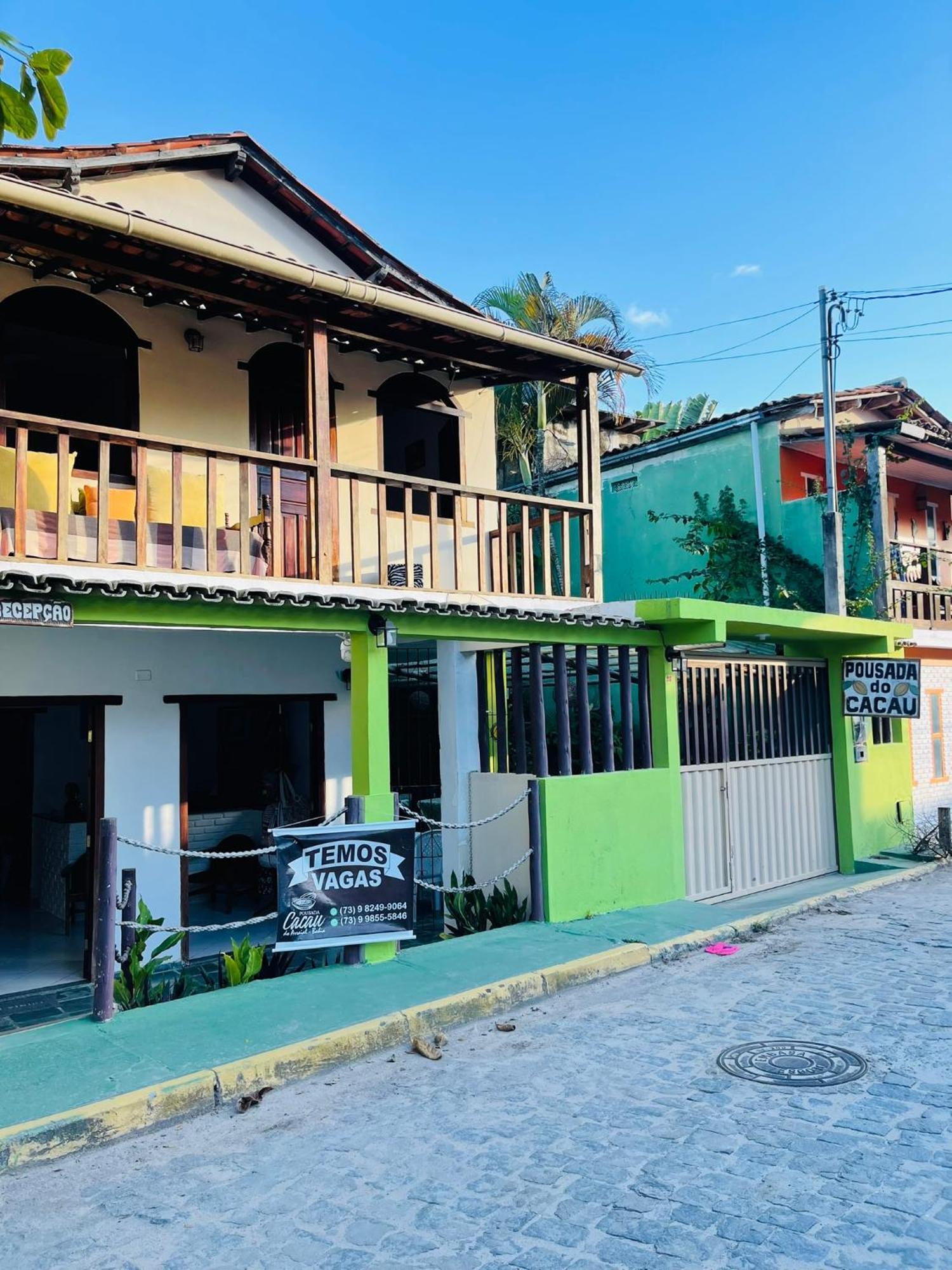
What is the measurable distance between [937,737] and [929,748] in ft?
A: 1.57

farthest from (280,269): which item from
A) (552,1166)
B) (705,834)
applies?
(705,834)

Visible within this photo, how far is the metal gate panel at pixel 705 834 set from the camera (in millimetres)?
10602

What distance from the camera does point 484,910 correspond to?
9383 millimetres

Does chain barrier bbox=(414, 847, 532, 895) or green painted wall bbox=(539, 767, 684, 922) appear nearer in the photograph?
chain barrier bbox=(414, 847, 532, 895)

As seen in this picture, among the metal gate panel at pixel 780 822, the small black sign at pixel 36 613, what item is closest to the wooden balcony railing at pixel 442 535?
the small black sign at pixel 36 613

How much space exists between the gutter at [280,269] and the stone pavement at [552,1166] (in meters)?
5.78

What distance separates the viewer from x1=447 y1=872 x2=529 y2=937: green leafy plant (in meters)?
9.23

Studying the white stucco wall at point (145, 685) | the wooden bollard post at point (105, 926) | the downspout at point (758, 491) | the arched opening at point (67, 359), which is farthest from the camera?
the downspout at point (758, 491)

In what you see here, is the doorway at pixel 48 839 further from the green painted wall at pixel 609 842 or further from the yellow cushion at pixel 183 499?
the green painted wall at pixel 609 842

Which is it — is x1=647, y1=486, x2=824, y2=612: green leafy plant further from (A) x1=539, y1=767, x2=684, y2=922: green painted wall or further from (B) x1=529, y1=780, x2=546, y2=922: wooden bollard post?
(B) x1=529, y1=780, x2=546, y2=922: wooden bollard post

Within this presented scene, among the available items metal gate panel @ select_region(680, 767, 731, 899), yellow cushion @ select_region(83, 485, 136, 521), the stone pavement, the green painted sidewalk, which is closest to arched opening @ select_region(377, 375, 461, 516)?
yellow cushion @ select_region(83, 485, 136, 521)

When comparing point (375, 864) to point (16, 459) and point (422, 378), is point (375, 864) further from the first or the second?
point (422, 378)

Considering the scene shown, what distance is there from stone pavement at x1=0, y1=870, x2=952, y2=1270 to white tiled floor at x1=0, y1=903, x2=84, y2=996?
121 inches

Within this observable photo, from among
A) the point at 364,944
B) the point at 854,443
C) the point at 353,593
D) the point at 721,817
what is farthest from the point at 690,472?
the point at 364,944
